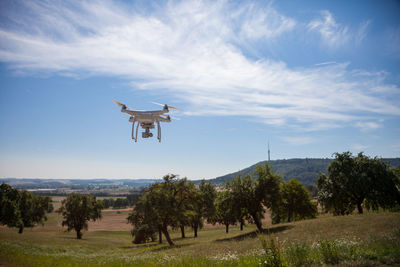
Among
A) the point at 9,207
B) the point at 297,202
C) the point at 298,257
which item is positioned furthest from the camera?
the point at 297,202

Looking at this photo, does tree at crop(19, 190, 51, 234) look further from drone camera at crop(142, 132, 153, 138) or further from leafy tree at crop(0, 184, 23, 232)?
drone camera at crop(142, 132, 153, 138)

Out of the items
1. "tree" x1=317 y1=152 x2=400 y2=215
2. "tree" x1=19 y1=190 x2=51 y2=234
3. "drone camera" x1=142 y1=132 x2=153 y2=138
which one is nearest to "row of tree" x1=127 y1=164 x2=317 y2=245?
"tree" x1=317 y1=152 x2=400 y2=215

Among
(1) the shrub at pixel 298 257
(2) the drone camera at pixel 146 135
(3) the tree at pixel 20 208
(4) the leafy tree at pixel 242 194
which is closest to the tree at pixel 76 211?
(3) the tree at pixel 20 208

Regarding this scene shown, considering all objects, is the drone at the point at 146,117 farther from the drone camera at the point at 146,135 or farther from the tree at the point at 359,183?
the tree at the point at 359,183

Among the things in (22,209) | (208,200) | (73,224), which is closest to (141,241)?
(73,224)

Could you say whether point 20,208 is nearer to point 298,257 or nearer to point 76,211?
point 76,211

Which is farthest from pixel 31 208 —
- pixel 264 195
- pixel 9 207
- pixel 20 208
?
pixel 264 195

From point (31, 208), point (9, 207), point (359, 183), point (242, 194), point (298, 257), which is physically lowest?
point (31, 208)
